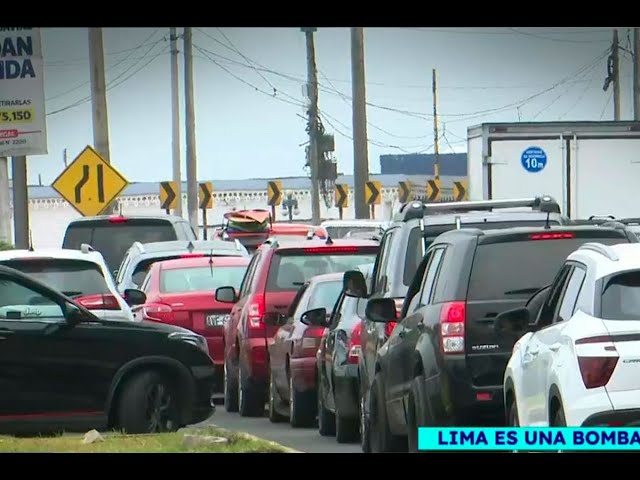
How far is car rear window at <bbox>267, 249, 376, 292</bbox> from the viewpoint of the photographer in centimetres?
1833

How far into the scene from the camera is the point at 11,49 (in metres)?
28.0

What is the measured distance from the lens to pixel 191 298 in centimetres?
2042

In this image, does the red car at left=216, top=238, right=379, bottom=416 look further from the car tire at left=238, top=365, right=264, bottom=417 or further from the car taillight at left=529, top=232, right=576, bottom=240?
the car taillight at left=529, top=232, right=576, bottom=240

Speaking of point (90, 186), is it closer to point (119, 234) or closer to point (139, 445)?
point (119, 234)

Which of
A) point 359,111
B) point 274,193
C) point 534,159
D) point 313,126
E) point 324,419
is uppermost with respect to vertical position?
point 359,111

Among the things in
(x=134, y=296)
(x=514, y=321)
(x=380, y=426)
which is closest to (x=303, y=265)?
(x=134, y=296)

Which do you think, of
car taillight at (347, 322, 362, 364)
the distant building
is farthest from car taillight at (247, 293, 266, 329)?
the distant building

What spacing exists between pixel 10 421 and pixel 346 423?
283 centimetres

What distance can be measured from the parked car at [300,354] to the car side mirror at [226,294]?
148 centimetres

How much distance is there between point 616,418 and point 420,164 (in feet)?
169

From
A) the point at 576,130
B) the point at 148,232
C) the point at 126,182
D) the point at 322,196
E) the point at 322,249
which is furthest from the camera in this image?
the point at 322,196

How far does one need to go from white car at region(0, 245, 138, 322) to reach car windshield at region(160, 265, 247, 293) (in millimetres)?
2591
